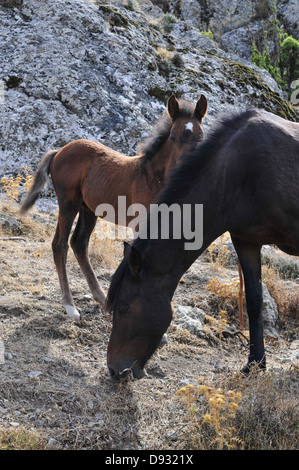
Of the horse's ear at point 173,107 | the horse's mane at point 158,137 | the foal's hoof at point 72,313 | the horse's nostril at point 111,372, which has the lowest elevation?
the foal's hoof at point 72,313

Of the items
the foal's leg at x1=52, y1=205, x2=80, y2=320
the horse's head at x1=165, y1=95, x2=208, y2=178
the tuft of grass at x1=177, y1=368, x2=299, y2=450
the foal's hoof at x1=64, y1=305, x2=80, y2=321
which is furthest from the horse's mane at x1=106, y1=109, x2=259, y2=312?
the foal's leg at x1=52, y1=205, x2=80, y2=320

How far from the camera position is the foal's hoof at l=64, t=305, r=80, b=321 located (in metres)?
4.50

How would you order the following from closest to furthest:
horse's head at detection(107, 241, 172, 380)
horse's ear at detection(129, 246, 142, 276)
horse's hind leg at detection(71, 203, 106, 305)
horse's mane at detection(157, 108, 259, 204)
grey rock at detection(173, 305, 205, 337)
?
horse's ear at detection(129, 246, 142, 276) < horse's head at detection(107, 241, 172, 380) < horse's mane at detection(157, 108, 259, 204) < grey rock at detection(173, 305, 205, 337) < horse's hind leg at detection(71, 203, 106, 305)

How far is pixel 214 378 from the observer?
376 cm

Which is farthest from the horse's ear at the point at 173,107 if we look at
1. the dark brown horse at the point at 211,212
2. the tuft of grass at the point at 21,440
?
the tuft of grass at the point at 21,440

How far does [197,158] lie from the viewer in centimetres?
334

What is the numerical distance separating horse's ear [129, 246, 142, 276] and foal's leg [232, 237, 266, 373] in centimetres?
124

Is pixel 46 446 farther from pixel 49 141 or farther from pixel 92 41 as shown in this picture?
pixel 92 41

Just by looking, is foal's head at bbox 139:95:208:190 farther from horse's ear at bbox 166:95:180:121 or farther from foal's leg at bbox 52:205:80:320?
foal's leg at bbox 52:205:80:320

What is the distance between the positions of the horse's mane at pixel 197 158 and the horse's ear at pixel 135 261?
0.44 metres

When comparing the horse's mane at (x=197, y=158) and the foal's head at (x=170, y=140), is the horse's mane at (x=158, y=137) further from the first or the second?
the horse's mane at (x=197, y=158)

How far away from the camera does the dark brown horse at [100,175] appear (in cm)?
477

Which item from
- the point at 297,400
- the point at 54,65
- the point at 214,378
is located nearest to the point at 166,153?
the point at 214,378

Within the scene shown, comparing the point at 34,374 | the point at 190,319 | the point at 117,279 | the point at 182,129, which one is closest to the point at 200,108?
the point at 182,129
